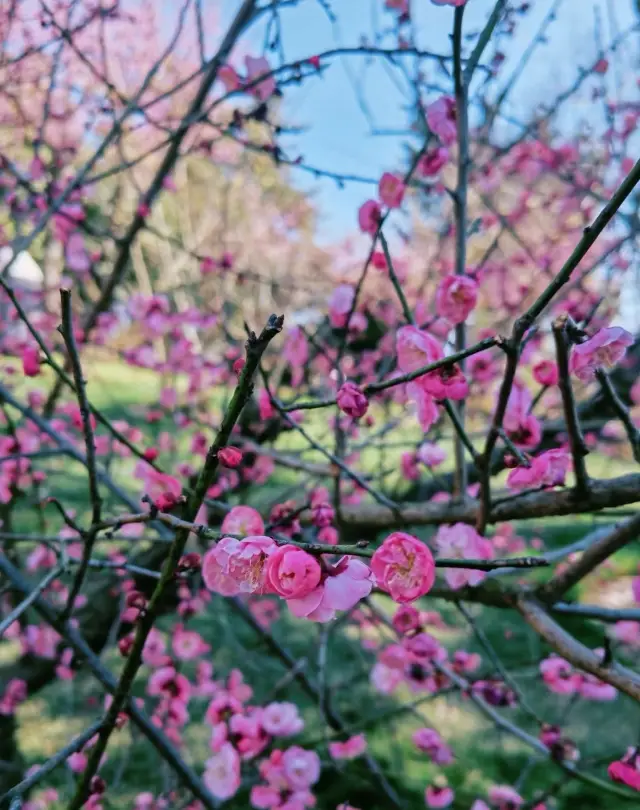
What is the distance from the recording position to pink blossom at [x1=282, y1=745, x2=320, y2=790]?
60.1 inches

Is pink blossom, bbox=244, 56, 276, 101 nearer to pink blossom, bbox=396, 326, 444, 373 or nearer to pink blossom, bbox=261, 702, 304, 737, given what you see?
pink blossom, bbox=396, 326, 444, 373

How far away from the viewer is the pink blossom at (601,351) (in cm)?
79

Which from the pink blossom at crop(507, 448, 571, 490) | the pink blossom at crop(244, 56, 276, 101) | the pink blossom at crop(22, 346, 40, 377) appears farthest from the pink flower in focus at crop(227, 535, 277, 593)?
the pink blossom at crop(244, 56, 276, 101)

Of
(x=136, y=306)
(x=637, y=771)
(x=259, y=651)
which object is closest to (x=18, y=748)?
(x=259, y=651)

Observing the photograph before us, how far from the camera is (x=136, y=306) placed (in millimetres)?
3189

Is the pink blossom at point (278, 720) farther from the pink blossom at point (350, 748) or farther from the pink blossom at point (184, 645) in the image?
the pink blossom at point (184, 645)

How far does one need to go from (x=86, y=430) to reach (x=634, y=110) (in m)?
3.74

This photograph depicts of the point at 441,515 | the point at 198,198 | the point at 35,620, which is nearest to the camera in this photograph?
the point at 441,515

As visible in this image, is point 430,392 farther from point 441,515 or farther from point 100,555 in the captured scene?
point 100,555

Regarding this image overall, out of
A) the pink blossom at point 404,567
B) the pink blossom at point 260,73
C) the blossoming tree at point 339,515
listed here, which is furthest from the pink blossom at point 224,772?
the pink blossom at point 260,73

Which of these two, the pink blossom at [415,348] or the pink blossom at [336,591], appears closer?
the pink blossom at [336,591]

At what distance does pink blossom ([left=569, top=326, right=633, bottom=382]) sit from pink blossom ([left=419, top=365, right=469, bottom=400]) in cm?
16

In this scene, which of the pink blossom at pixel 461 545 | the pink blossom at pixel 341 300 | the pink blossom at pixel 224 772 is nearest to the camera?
the pink blossom at pixel 461 545

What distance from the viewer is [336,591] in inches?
23.0
